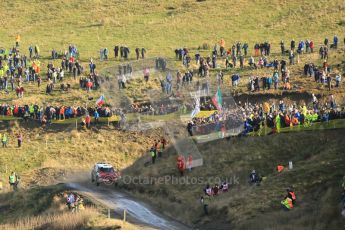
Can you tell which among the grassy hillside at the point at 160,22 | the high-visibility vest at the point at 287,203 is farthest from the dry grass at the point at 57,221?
the grassy hillside at the point at 160,22

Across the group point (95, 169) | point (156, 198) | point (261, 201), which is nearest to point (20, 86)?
point (95, 169)

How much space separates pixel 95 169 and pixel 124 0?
201 feet

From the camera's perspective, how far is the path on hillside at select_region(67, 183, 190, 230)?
4725 cm

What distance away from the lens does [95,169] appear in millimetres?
57812

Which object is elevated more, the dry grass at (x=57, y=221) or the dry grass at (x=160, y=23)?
the dry grass at (x=160, y=23)

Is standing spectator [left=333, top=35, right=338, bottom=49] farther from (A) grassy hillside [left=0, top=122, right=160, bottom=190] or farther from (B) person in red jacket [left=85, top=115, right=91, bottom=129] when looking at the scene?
(B) person in red jacket [left=85, top=115, right=91, bottom=129]

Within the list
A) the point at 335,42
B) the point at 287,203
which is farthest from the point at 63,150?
the point at 335,42

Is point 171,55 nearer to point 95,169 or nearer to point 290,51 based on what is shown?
point 290,51

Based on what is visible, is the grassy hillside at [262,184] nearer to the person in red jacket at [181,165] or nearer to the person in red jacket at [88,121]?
the person in red jacket at [181,165]

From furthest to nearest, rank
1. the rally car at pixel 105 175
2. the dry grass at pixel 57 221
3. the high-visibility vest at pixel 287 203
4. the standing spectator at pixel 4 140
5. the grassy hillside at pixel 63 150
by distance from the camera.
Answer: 1. the standing spectator at pixel 4 140
2. the grassy hillside at pixel 63 150
3. the rally car at pixel 105 175
4. the dry grass at pixel 57 221
5. the high-visibility vest at pixel 287 203

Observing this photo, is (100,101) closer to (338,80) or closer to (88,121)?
(88,121)

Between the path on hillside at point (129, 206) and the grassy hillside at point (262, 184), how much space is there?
45.9 inches

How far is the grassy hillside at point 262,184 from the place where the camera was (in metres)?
44.1

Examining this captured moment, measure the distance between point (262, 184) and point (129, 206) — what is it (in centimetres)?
855
